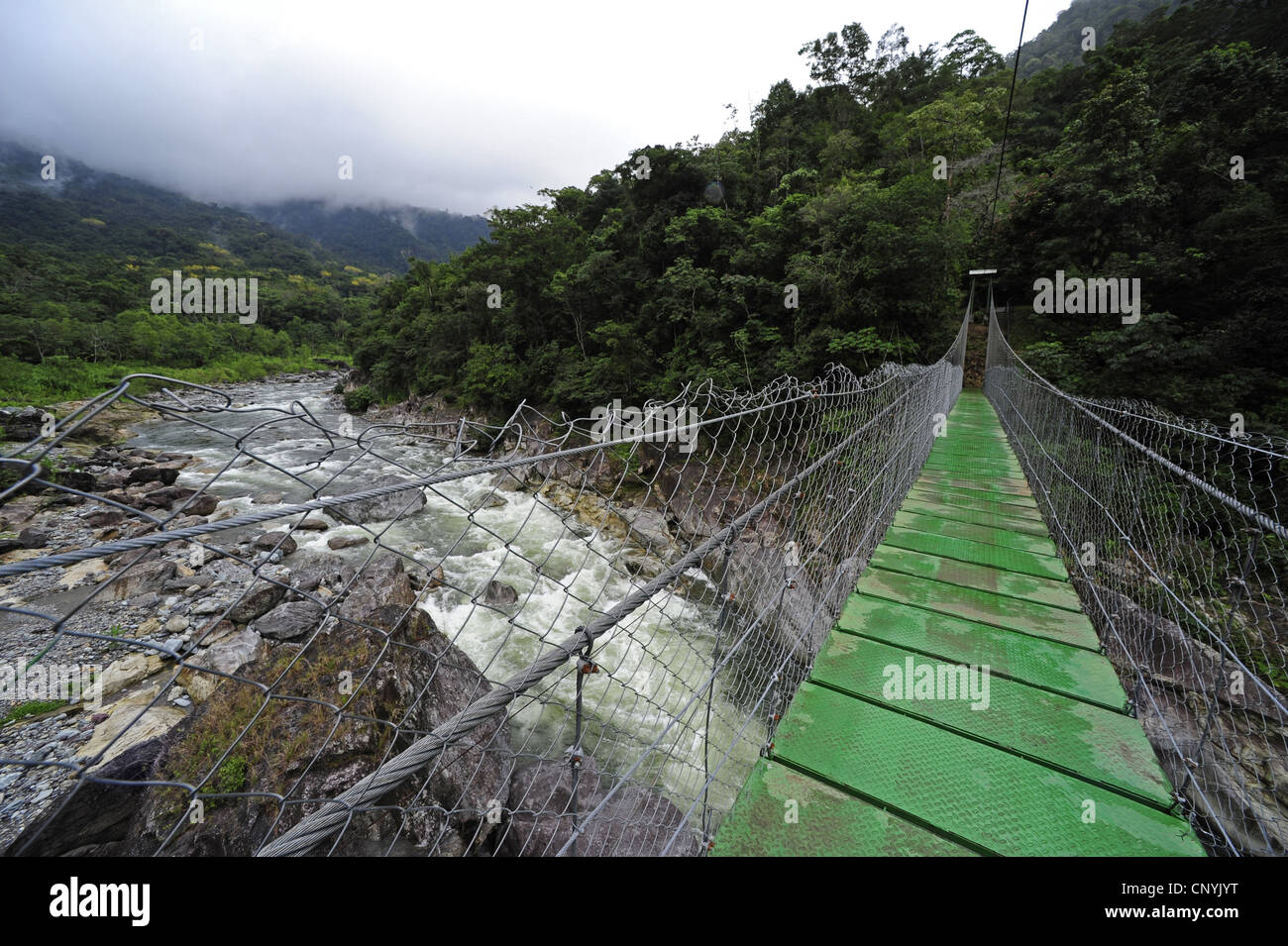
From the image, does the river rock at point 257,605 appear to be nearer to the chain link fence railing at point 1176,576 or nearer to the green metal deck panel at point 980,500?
the green metal deck panel at point 980,500

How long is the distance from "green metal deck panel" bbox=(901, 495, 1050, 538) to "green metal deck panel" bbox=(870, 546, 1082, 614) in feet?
2.20

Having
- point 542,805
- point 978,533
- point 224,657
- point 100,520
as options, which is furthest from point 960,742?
point 100,520

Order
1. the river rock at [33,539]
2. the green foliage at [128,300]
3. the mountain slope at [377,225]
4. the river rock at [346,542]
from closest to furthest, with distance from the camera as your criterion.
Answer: the river rock at [33,539] < the river rock at [346,542] < the green foliage at [128,300] < the mountain slope at [377,225]

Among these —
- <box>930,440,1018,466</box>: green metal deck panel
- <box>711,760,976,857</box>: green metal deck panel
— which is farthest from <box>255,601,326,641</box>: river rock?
<box>930,440,1018,466</box>: green metal deck panel

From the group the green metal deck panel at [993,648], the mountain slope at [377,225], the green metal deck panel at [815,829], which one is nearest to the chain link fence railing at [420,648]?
the green metal deck panel at [815,829]

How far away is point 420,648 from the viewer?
3.87ft

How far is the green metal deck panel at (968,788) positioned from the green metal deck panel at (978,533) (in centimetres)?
170

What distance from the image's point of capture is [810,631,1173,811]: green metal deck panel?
4.91 ft

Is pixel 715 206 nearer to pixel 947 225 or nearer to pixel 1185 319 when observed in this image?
→ pixel 947 225

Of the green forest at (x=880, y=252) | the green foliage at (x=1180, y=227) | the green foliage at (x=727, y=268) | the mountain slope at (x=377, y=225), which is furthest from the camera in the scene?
the mountain slope at (x=377, y=225)

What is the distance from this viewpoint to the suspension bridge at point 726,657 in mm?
975

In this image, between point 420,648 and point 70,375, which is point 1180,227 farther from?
point 70,375
